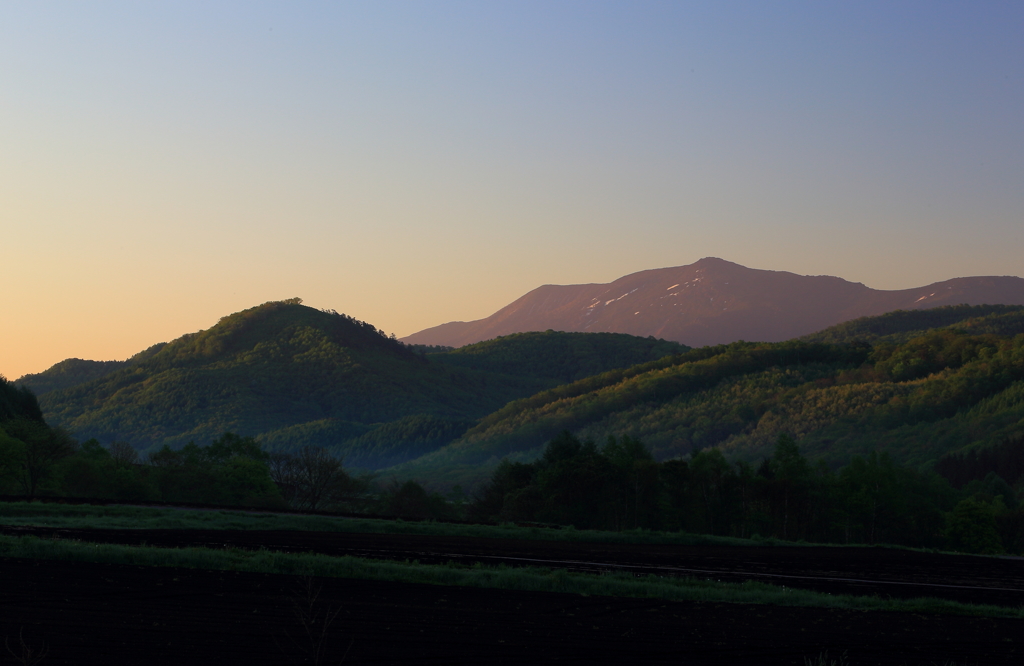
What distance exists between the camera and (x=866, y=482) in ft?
315

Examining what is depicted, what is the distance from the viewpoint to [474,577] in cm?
3144

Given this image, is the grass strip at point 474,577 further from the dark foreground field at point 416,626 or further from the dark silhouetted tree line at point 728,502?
the dark silhouetted tree line at point 728,502

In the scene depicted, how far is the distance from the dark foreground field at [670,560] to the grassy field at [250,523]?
3442 mm

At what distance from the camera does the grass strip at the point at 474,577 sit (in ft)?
99.1

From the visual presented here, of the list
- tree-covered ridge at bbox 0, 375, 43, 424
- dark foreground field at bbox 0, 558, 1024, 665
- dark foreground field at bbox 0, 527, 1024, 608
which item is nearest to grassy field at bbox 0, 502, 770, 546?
dark foreground field at bbox 0, 527, 1024, 608

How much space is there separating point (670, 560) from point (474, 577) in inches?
743

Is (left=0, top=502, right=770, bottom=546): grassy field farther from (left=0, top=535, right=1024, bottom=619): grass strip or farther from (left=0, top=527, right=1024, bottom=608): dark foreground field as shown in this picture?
(left=0, top=535, right=1024, bottom=619): grass strip

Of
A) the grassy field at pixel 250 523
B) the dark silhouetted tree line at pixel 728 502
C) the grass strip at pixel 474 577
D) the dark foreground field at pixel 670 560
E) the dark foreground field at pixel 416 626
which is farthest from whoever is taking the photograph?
the dark silhouetted tree line at pixel 728 502

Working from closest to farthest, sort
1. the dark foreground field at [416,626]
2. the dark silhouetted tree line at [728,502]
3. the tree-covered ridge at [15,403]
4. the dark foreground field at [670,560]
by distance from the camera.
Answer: the dark foreground field at [416,626] < the dark foreground field at [670,560] < the dark silhouetted tree line at [728,502] < the tree-covered ridge at [15,403]

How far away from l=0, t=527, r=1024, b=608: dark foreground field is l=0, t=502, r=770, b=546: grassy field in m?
3.44

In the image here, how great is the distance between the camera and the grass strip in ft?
99.1

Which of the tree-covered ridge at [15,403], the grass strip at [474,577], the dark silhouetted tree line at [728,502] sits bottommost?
the dark silhouetted tree line at [728,502]

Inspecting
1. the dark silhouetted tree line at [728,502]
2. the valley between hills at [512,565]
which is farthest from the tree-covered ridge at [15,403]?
the dark silhouetted tree line at [728,502]

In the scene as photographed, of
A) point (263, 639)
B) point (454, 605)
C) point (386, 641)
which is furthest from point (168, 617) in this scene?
point (454, 605)
